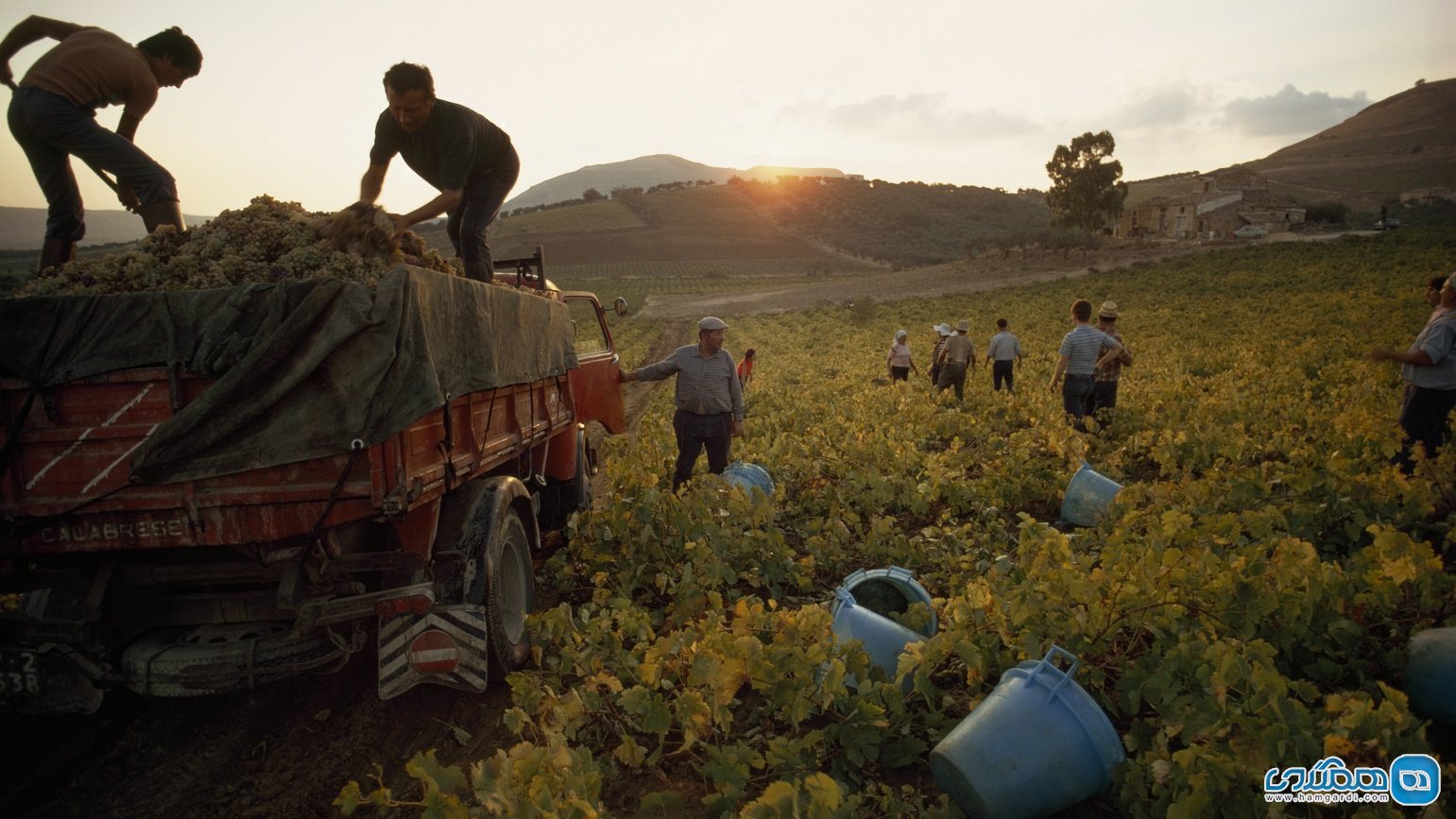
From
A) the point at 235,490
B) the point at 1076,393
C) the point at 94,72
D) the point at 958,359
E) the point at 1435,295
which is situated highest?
the point at 94,72

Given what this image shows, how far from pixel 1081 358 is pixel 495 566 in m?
7.98

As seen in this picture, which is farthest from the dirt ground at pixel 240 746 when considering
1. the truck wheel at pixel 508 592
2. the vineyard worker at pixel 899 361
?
the vineyard worker at pixel 899 361

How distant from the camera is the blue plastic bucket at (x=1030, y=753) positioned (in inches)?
112

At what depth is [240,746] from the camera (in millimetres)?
4051

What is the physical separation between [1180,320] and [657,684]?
29138mm

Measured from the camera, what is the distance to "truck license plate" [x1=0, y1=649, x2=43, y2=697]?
3.62 meters

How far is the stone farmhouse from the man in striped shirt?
70006 millimetres

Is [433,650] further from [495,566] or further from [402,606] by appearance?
[495,566]

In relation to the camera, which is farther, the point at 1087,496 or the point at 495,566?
the point at 1087,496

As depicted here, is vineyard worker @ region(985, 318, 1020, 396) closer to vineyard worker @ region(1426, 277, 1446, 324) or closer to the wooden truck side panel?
vineyard worker @ region(1426, 277, 1446, 324)

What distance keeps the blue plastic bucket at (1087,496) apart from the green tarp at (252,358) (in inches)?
210

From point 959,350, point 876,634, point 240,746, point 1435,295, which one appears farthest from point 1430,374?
point 240,746

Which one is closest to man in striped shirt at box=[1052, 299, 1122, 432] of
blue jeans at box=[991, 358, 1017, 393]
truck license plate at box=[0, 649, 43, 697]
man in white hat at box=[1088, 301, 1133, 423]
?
man in white hat at box=[1088, 301, 1133, 423]

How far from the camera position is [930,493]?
285 inches
